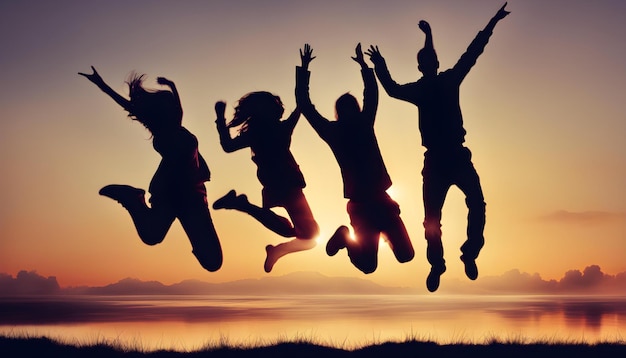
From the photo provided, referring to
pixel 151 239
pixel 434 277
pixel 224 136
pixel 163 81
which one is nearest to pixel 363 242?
pixel 434 277

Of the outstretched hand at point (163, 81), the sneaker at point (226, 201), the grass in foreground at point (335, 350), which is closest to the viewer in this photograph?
the sneaker at point (226, 201)

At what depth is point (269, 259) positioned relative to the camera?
31.8ft

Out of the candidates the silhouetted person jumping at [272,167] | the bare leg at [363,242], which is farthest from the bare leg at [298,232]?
the bare leg at [363,242]

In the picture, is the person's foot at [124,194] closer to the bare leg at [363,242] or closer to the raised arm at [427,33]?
the bare leg at [363,242]

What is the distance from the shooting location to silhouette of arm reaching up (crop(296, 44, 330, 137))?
370 inches

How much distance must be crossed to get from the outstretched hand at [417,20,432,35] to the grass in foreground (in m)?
5.92

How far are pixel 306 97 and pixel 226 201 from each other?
2.16 m

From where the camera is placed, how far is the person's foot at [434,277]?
9025mm

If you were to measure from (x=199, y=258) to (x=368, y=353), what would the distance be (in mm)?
3930

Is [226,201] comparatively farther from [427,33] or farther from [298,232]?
[427,33]

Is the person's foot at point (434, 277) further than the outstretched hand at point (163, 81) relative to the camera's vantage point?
No

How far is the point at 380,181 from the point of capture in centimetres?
948

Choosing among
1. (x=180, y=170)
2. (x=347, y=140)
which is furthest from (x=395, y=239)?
(x=180, y=170)

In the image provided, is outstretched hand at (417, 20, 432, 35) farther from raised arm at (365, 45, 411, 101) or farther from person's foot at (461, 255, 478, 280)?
person's foot at (461, 255, 478, 280)
